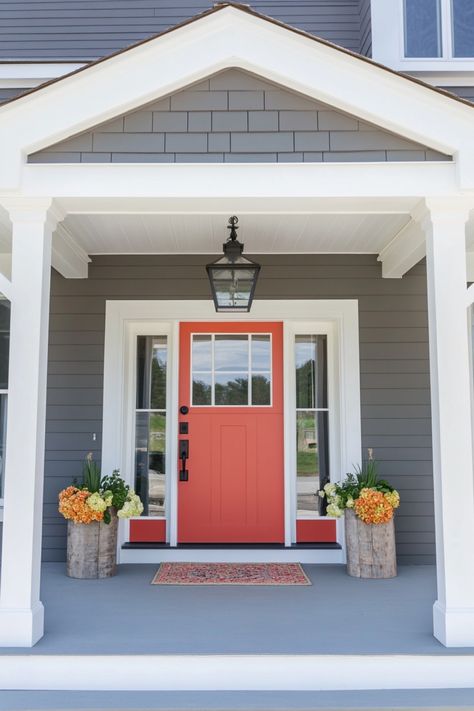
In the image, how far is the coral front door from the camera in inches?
193

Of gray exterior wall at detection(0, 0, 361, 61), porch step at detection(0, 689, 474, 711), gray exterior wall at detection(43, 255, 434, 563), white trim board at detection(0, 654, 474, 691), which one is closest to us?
porch step at detection(0, 689, 474, 711)

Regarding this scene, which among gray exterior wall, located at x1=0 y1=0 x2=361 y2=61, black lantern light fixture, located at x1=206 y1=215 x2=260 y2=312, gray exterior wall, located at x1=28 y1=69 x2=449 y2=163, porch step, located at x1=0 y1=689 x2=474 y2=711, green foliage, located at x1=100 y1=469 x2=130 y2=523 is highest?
gray exterior wall, located at x1=0 y1=0 x2=361 y2=61

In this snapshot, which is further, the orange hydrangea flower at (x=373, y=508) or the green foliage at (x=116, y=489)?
the green foliage at (x=116, y=489)

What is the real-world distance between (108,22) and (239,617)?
4.93 metres

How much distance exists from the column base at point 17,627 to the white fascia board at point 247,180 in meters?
2.10

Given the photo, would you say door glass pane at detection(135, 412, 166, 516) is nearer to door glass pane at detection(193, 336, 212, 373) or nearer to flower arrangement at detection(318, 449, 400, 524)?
door glass pane at detection(193, 336, 212, 373)

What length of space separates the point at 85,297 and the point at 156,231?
1.00 metres

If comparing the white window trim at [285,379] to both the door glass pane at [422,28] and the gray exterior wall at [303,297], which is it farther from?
the door glass pane at [422,28]

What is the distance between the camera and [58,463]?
483 centimetres

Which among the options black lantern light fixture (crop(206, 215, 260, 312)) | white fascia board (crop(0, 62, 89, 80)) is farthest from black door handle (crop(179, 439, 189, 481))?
white fascia board (crop(0, 62, 89, 80))

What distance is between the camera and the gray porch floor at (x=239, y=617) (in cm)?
304

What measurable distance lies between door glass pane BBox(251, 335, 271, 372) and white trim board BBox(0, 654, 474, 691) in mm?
2524

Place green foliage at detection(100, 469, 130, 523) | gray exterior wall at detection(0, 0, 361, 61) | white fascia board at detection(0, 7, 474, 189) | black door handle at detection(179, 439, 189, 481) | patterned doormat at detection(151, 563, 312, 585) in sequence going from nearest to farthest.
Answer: white fascia board at detection(0, 7, 474, 189)
patterned doormat at detection(151, 563, 312, 585)
green foliage at detection(100, 469, 130, 523)
black door handle at detection(179, 439, 189, 481)
gray exterior wall at detection(0, 0, 361, 61)

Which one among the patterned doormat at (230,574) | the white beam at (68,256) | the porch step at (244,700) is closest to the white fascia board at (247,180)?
the white beam at (68,256)
